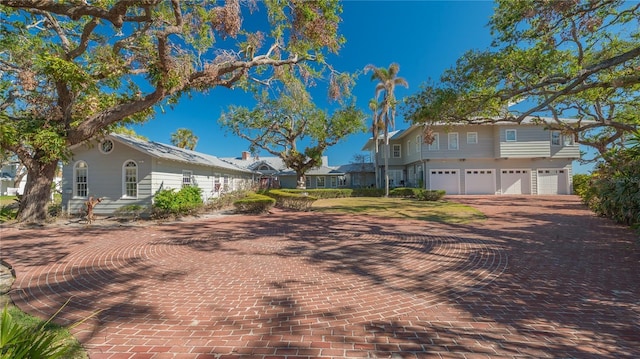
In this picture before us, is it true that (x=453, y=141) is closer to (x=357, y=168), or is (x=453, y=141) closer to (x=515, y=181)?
(x=515, y=181)

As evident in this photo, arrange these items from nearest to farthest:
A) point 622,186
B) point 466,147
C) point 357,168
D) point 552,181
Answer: point 622,186 → point 552,181 → point 466,147 → point 357,168

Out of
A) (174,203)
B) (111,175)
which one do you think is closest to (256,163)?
(111,175)

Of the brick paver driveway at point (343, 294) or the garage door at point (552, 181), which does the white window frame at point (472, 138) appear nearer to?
the garage door at point (552, 181)

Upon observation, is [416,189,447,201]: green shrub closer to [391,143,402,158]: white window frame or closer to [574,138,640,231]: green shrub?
[574,138,640,231]: green shrub

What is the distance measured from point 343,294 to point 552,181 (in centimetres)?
2800

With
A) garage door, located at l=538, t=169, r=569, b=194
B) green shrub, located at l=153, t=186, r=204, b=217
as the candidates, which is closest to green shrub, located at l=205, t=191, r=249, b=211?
green shrub, located at l=153, t=186, r=204, b=217

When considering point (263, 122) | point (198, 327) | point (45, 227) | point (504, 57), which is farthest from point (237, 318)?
point (263, 122)

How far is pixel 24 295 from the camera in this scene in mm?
4129

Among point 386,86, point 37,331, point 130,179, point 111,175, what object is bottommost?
point 37,331

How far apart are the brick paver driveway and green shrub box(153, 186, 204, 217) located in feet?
14.4

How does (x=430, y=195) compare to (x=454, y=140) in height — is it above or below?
below

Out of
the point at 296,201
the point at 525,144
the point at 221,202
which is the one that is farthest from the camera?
the point at 525,144

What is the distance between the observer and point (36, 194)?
458 inches

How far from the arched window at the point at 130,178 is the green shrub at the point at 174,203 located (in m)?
1.33
